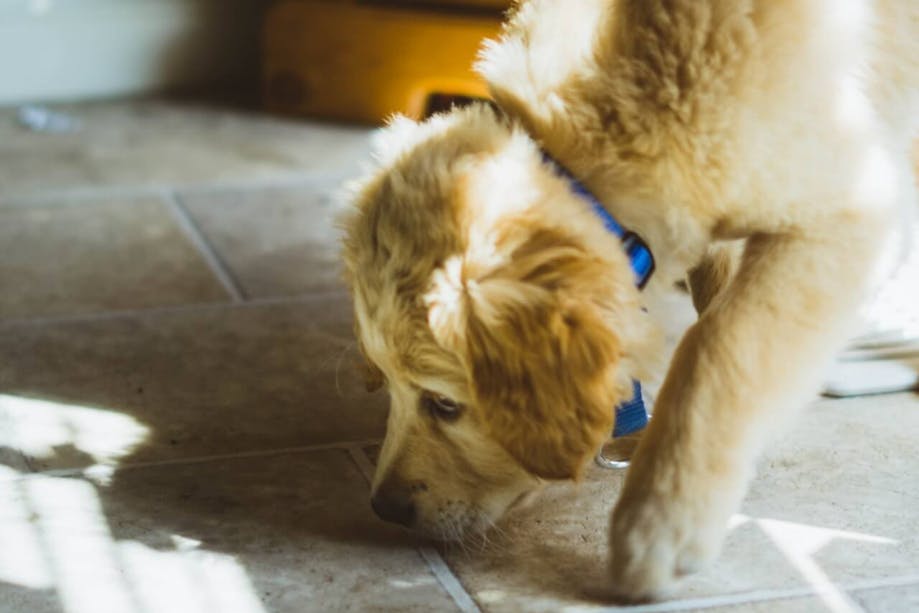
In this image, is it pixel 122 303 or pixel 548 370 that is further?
pixel 122 303

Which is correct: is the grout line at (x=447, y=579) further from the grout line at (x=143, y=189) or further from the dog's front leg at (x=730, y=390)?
the grout line at (x=143, y=189)

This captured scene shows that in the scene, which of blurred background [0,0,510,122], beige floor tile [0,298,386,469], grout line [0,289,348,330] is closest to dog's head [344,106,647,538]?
beige floor tile [0,298,386,469]

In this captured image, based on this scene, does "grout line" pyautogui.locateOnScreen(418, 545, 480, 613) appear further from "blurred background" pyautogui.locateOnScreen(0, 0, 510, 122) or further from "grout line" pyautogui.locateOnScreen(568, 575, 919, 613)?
"blurred background" pyautogui.locateOnScreen(0, 0, 510, 122)

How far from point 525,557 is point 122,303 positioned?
1.35 m

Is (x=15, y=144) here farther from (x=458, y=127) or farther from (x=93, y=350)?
(x=458, y=127)

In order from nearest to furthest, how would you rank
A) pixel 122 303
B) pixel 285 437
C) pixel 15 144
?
pixel 285 437, pixel 122 303, pixel 15 144

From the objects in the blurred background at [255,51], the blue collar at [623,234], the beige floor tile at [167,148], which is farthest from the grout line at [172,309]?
the blurred background at [255,51]

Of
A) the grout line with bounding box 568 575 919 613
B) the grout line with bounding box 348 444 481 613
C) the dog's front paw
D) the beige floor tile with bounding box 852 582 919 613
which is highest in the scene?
the dog's front paw

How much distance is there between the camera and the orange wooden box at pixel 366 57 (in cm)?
428

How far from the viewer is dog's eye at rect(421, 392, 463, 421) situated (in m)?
1.96

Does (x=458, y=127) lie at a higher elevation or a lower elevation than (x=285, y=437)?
higher

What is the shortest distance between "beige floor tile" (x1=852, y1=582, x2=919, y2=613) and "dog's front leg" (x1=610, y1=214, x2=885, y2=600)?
0.74ft

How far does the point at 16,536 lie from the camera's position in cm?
207

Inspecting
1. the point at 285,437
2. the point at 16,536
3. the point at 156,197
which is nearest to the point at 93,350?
the point at 285,437
